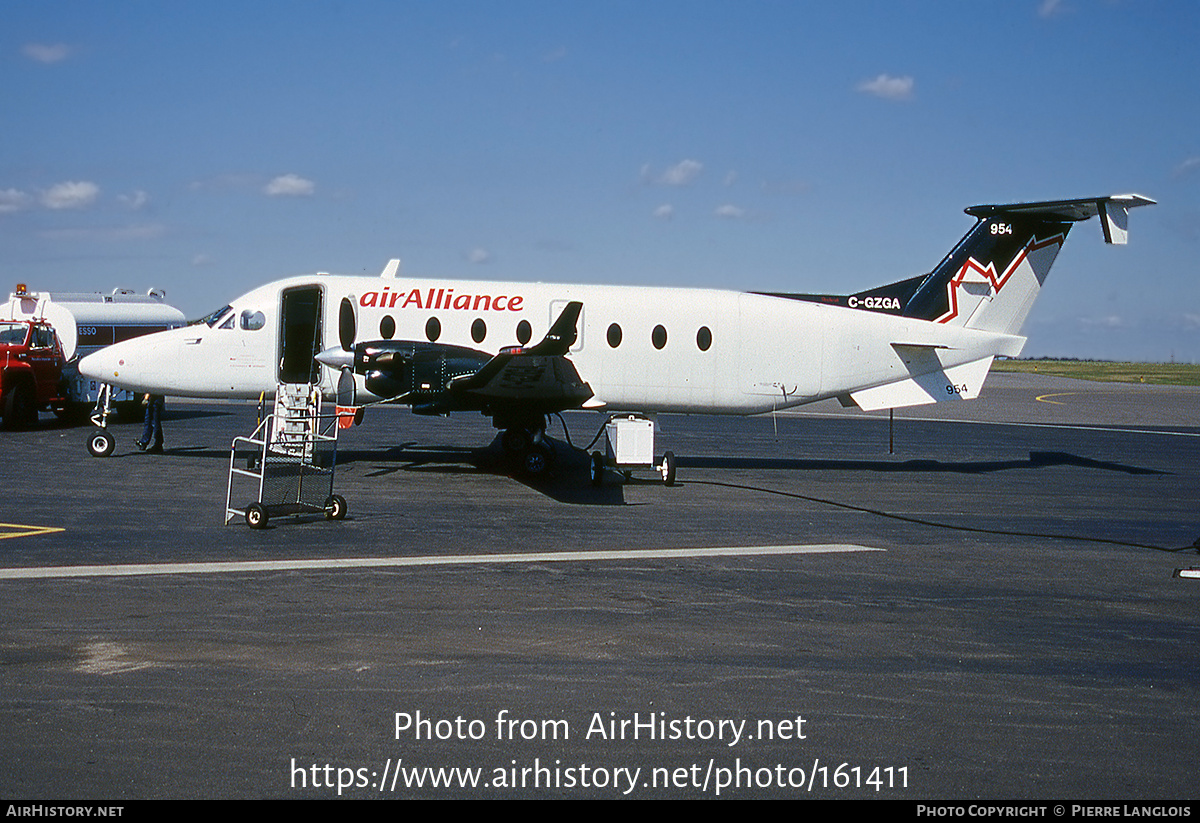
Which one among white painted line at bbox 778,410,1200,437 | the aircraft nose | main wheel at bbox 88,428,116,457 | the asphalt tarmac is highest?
the aircraft nose

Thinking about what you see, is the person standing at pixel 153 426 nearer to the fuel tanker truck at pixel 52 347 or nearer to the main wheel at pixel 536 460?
the fuel tanker truck at pixel 52 347

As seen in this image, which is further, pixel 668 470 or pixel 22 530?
pixel 668 470

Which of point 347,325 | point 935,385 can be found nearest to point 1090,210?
point 935,385

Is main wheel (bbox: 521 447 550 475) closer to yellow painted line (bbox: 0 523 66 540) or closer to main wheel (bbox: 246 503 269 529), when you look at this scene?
main wheel (bbox: 246 503 269 529)

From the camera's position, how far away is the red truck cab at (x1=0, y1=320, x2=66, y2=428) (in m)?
25.3

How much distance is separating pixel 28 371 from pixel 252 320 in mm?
9239

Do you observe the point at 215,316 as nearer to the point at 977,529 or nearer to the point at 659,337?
the point at 659,337

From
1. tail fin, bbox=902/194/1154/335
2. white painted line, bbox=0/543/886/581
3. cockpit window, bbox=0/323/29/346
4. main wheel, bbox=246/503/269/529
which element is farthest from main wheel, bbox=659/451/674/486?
cockpit window, bbox=0/323/29/346

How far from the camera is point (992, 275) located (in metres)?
21.2

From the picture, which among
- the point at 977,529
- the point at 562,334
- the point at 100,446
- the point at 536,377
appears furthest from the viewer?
the point at 100,446

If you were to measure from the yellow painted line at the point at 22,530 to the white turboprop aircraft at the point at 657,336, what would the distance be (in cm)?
651

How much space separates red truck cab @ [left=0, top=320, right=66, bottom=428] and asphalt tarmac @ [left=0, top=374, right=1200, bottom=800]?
842 cm

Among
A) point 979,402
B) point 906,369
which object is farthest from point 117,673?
point 979,402
